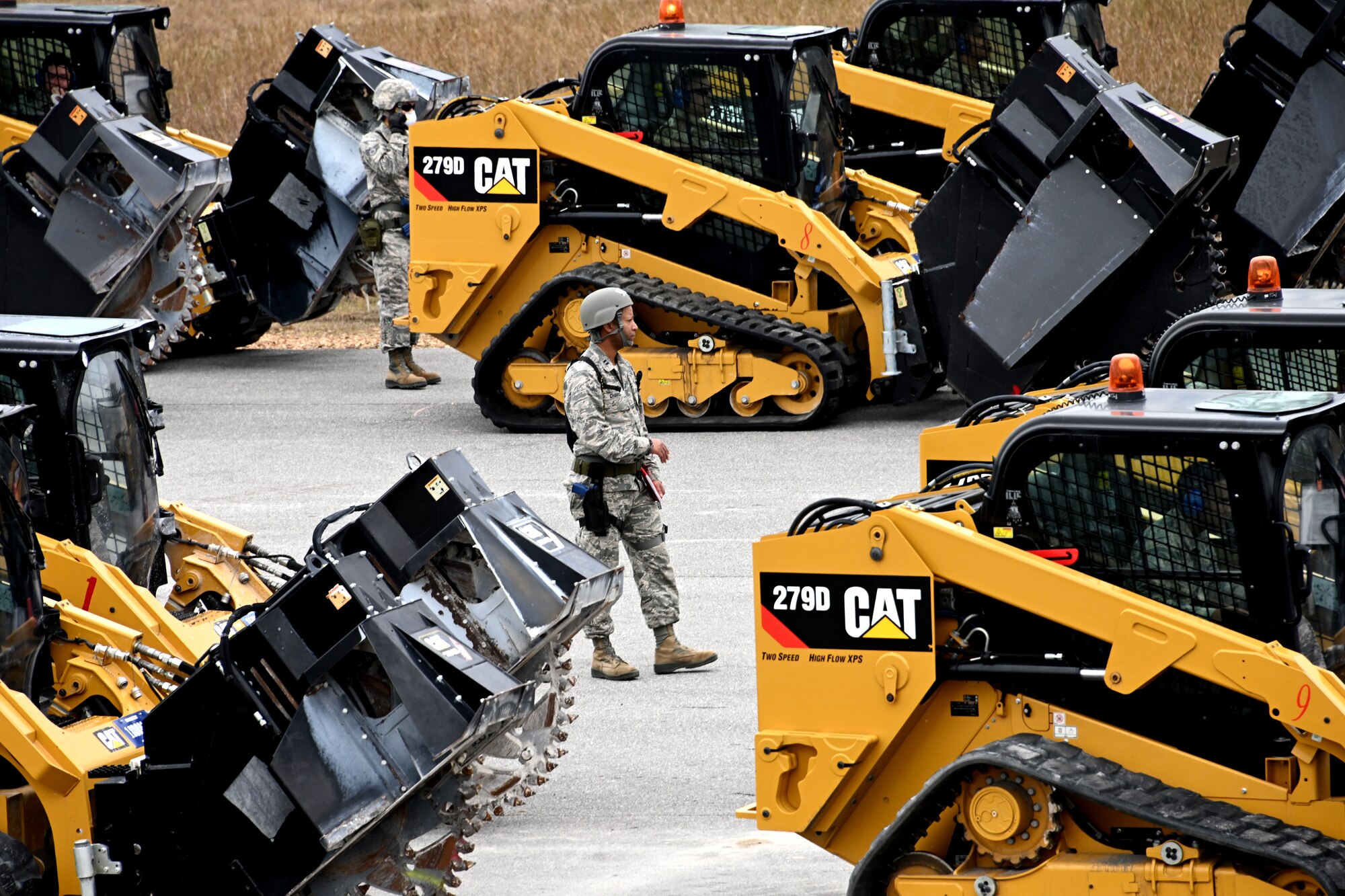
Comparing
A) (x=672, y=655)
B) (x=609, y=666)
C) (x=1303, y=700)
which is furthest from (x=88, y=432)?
(x=1303, y=700)

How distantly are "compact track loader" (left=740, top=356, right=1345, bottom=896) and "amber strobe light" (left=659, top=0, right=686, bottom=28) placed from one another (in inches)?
341

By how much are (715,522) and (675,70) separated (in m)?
3.78

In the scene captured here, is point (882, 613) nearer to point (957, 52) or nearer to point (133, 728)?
point (133, 728)

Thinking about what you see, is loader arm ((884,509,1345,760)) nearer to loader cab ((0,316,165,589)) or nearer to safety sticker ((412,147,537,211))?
loader cab ((0,316,165,589))

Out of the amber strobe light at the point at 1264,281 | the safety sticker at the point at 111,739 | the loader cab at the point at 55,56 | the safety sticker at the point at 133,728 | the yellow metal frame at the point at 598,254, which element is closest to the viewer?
the safety sticker at the point at 111,739

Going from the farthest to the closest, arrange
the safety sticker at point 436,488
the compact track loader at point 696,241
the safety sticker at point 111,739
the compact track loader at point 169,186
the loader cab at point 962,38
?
1. the loader cab at point 962,38
2. the compact track loader at point 169,186
3. the compact track loader at point 696,241
4. the safety sticker at point 436,488
5. the safety sticker at point 111,739

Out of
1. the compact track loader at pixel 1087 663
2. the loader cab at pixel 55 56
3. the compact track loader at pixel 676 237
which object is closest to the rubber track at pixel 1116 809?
the compact track loader at pixel 1087 663

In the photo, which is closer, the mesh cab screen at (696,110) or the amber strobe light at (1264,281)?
the amber strobe light at (1264,281)

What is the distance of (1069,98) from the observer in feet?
42.2

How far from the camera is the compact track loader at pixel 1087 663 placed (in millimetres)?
5855

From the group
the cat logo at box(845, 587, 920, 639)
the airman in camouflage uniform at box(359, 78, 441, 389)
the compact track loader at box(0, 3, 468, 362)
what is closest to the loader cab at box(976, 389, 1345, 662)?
the cat logo at box(845, 587, 920, 639)

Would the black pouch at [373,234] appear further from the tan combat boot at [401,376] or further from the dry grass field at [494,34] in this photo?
the dry grass field at [494,34]

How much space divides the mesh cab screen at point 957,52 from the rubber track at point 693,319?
125 inches

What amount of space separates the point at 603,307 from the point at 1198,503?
153 inches
